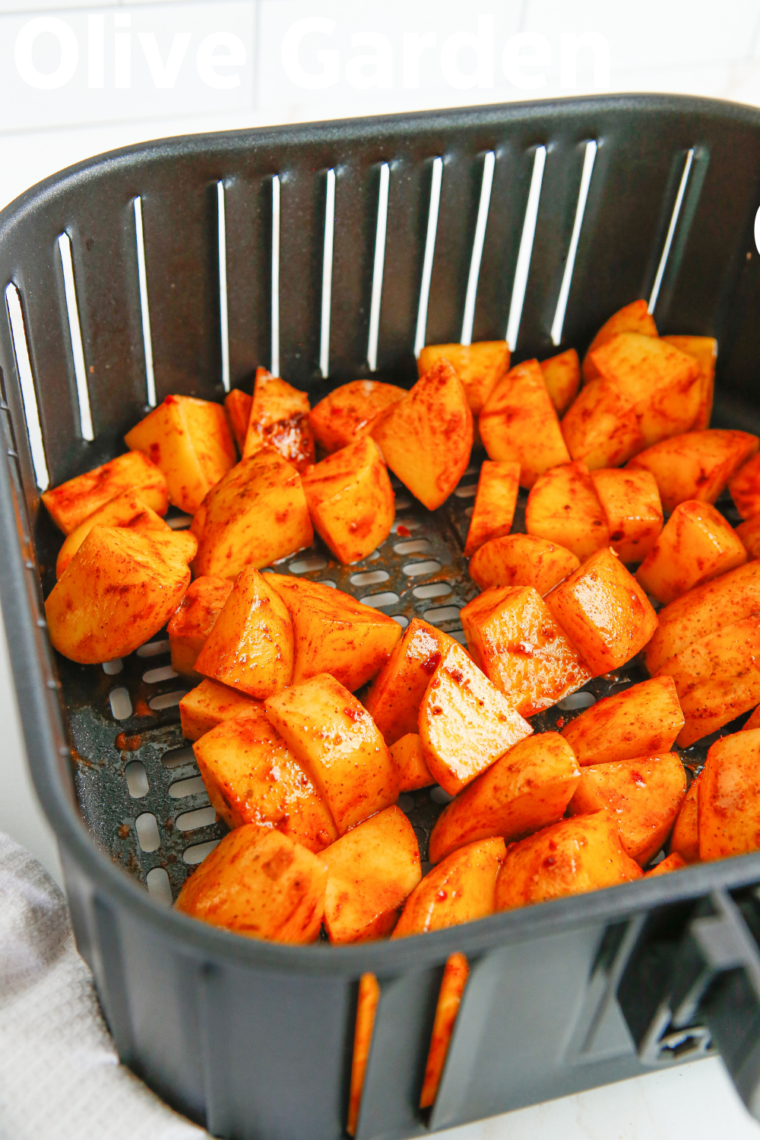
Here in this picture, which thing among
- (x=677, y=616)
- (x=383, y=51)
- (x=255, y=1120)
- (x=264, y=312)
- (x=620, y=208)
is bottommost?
(x=255, y=1120)

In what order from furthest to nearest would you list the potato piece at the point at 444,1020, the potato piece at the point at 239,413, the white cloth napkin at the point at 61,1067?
the potato piece at the point at 239,413 → the white cloth napkin at the point at 61,1067 → the potato piece at the point at 444,1020

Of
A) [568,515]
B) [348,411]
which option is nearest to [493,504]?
[568,515]

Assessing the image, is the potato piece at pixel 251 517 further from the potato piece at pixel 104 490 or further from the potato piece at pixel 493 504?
the potato piece at pixel 493 504

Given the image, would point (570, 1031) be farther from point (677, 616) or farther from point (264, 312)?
point (264, 312)

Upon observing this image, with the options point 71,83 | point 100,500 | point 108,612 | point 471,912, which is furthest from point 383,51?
point 471,912

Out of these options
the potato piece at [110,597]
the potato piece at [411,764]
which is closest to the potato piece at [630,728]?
the potato piece at [411,764]

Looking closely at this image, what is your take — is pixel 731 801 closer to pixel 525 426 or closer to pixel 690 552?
pixel 690 552
